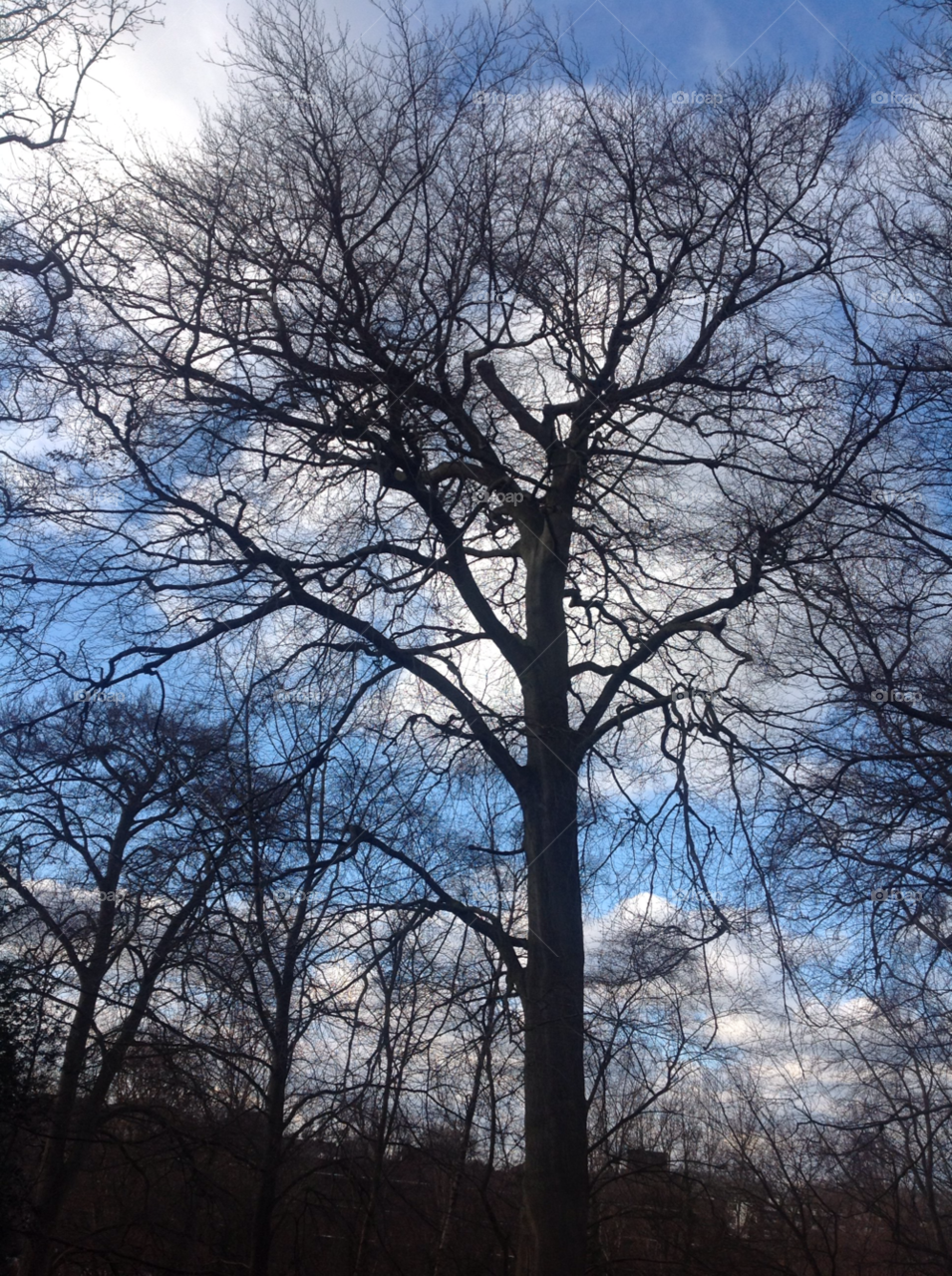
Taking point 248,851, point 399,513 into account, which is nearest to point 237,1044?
point 248,851

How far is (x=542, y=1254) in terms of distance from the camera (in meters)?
5.41

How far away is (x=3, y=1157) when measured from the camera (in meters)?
7.11

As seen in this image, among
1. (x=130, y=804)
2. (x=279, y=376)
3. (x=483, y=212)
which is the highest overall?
(x=483, y=212)

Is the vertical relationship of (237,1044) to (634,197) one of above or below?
below

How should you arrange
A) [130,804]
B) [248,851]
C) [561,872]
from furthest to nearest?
1. [130,804]
2. [561,872]
3. [248,851]

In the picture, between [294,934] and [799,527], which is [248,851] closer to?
[294,934]

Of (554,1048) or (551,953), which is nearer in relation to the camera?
(554,1048)

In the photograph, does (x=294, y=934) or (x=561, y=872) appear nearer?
(x=561, y=872)

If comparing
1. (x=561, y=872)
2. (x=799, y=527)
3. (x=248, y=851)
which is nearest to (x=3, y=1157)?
(x=248, y=851)

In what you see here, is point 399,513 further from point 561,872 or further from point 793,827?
point 793,827

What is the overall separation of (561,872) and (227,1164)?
786 centimetres

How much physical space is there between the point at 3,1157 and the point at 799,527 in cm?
727

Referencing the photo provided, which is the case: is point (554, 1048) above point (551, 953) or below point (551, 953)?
below

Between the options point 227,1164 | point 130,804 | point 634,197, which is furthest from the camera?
point 227,1164
